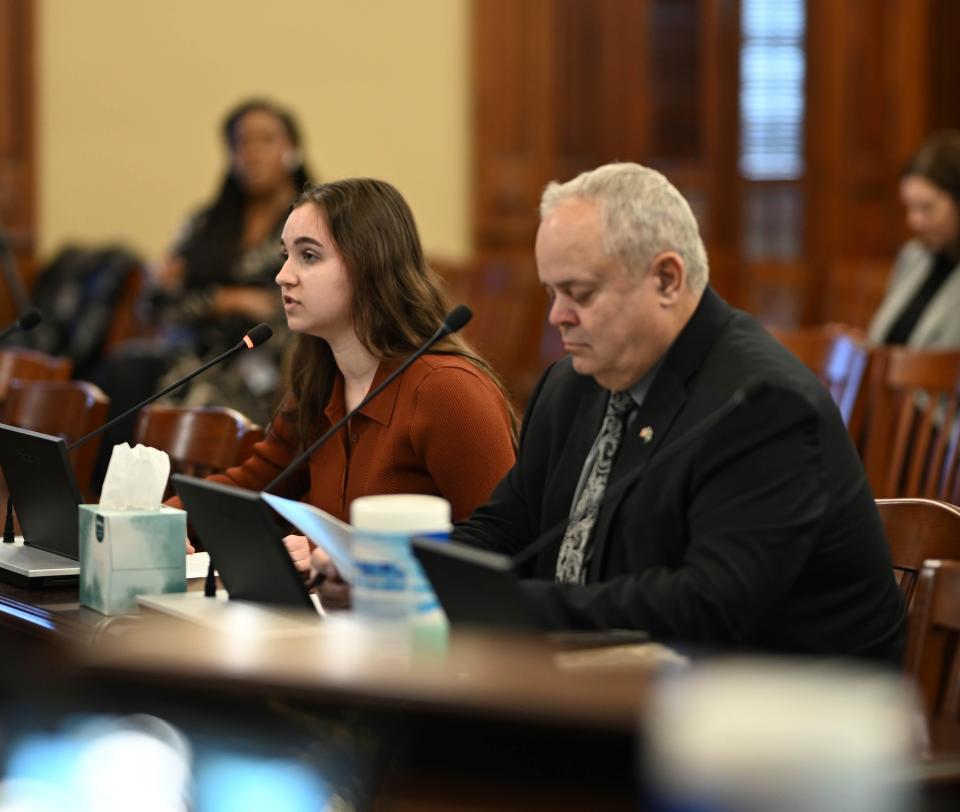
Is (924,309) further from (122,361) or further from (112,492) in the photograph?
(112,492)

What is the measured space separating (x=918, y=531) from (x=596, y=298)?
51 cm

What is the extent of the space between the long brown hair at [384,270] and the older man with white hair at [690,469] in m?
0.61

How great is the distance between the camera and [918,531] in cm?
191

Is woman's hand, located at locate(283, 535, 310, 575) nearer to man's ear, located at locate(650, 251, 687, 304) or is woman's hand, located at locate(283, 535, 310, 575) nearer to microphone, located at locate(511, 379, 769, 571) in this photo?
microphone, located at locate(511, 379, 769, 571)

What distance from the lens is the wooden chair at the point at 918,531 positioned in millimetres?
1878

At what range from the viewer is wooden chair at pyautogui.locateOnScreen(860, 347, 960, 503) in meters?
3.25

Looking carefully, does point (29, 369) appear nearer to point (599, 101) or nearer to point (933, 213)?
point (933, 213)

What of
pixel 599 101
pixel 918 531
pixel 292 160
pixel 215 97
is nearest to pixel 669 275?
pixel 918 531

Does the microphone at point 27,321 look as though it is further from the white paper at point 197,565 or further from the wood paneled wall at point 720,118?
the wood paneled wall at point 720,118

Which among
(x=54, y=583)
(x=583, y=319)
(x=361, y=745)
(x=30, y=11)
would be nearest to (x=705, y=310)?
(x=583, y=319)

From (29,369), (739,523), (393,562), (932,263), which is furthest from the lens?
(932,263)

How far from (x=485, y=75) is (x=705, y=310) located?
5788mm

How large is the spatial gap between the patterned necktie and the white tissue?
511 millimetres

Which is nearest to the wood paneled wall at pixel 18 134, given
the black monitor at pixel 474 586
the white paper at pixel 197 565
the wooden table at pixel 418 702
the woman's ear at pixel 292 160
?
the woman's ear at pixel 292 160
